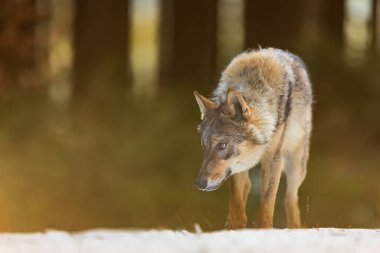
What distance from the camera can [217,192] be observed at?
843cm

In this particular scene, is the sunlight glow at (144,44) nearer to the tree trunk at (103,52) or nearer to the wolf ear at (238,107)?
the tree trunk at (103,52)

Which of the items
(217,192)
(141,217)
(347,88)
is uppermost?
(347,88)

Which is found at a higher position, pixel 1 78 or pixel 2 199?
pixel 1 78

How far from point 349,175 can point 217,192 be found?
186 centimetres

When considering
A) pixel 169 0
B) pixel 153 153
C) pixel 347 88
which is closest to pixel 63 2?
pixel 169 0

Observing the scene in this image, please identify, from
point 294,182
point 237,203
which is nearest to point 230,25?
point 294,182

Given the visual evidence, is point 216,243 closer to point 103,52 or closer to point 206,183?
point 206,183

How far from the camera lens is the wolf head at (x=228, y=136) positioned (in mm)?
4988

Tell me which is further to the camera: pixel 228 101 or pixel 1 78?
pixel 1 78

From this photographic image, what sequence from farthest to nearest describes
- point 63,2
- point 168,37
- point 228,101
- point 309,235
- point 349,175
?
point 63,2
point 168,37
point 349,175
point 228,101
point 309,235

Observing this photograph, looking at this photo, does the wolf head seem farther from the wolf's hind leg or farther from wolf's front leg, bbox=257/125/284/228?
the wolf's hind leg

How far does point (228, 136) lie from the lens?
5.05 metres

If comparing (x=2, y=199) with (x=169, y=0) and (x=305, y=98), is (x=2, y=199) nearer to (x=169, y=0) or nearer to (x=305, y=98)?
(x=169, y=0)

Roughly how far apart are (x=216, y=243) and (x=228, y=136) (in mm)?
1027
